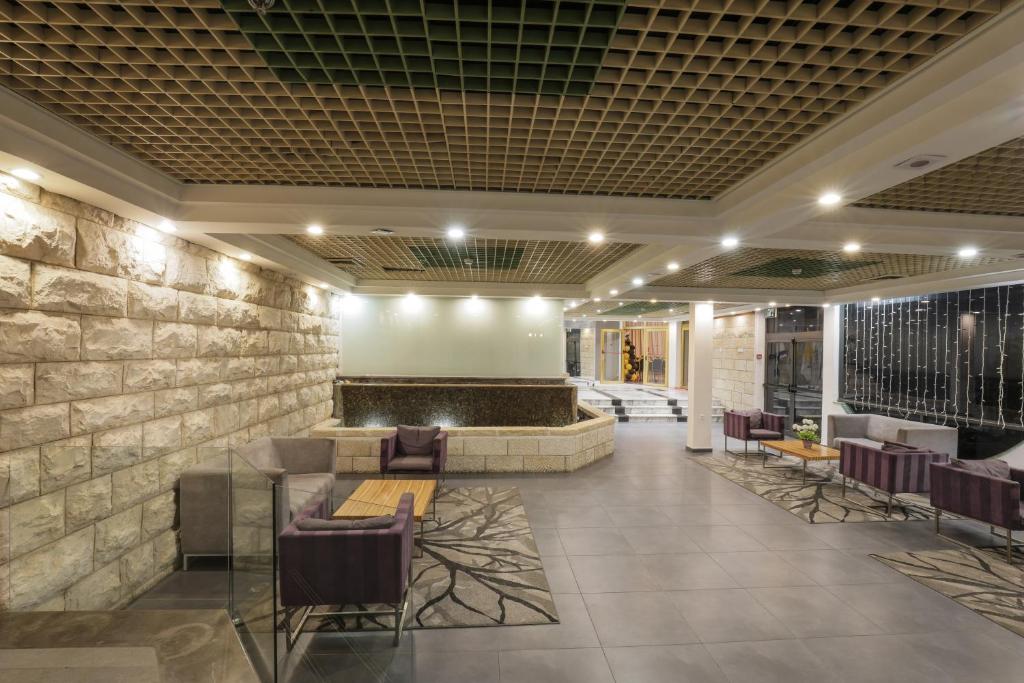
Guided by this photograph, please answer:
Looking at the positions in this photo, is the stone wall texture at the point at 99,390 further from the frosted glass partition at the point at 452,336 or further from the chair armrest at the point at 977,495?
the chair armrest at the point at 977,495

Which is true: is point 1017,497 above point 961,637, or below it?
above

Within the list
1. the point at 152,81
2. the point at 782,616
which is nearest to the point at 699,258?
the point at 782,616

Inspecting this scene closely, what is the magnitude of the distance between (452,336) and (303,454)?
13.9 feet

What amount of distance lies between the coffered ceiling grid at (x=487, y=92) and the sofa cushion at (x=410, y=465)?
393 cm

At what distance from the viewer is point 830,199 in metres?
3.03

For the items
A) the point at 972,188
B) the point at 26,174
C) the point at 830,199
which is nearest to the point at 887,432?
the point at 972,188

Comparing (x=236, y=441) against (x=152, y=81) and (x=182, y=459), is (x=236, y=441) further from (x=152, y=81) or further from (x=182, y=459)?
(x=152, y=81)

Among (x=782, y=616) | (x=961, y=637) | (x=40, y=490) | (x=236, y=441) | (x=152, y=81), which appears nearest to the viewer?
(x=152, y=81)

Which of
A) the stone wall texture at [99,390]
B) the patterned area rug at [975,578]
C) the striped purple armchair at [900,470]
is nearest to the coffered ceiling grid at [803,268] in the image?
the striped purple armchair at [900,470]

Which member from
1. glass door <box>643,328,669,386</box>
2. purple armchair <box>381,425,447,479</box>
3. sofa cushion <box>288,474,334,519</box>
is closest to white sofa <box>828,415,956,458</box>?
purple armchair <box>381,425,447,479</box>

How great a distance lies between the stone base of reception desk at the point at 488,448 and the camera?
7230 mm

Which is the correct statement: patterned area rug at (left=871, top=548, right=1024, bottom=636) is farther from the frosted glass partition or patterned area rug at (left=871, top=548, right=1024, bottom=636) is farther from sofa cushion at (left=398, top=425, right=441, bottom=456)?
Answer: the frosted glass partition

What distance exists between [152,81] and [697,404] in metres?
9.03

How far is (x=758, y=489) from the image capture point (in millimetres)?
6754
